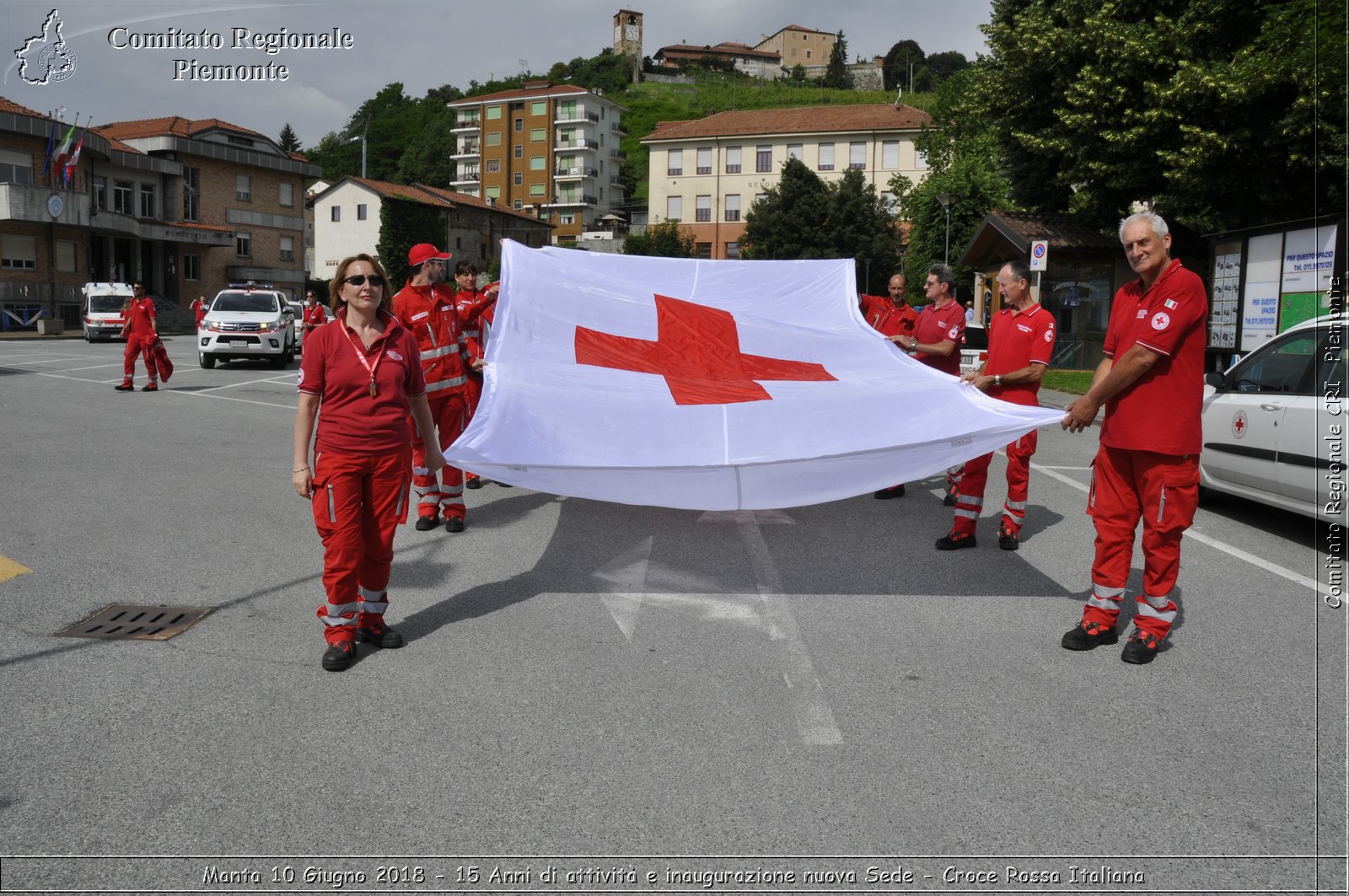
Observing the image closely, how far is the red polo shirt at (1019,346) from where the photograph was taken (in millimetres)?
7184

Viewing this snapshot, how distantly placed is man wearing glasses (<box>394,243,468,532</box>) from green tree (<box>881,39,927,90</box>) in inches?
5887

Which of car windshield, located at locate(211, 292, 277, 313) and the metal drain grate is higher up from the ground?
car windshield, located at locate(211, 292, 277, 313)

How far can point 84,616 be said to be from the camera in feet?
18.2

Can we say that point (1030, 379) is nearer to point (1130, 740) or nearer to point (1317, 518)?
point (1317, 518)

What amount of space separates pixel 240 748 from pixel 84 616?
88.7 inches

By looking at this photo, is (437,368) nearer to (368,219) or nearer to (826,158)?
(368,219)

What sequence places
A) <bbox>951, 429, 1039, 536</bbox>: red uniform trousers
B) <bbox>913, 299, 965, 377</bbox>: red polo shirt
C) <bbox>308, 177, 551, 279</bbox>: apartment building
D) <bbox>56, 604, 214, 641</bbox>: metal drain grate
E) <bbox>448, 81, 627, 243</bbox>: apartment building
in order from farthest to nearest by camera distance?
<bbox>448, 81, 627, 243</bbox>: apartment building, <bbox>308, 177, 551, 279</bbox>: apartment building, <bbox>913, 299, 965, 377</bbox>: red polo shirt, <bbox>951, 429, 1039, 536</bbox>: red uniform trousers, <bbox>56, 604, 214, 641</bbox>: metal drain grate

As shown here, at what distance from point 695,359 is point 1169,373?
3107 millimetres

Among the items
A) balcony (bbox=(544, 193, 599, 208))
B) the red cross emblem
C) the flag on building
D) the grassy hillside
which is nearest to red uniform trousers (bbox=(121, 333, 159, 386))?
the red cross emblem

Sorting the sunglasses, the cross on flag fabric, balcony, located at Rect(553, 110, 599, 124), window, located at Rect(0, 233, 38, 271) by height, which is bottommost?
the cross on flag fabric

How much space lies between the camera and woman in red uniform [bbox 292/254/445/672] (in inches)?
188

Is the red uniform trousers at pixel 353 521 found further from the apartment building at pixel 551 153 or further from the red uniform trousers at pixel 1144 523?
the apartment building at pixel 551 153

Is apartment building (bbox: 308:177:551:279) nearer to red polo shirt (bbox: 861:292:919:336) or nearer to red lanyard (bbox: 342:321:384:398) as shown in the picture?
red polo shirt (bbox: 861:292:919:336)

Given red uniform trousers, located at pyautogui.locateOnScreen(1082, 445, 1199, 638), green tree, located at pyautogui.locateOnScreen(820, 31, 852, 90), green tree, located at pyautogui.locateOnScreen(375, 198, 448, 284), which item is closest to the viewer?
red uniform trousers, located at pyautogui.locateOnScreen(1082, 445, 1199, 638)
